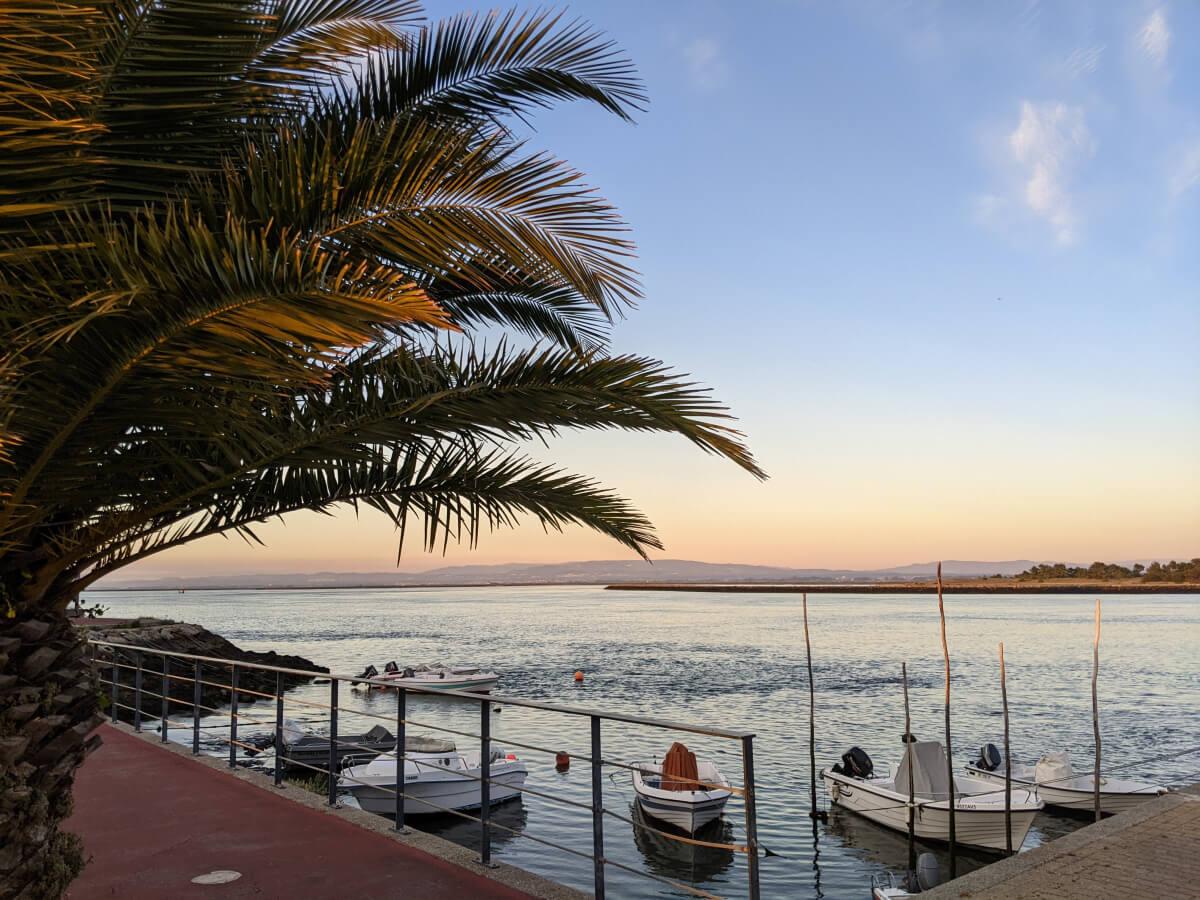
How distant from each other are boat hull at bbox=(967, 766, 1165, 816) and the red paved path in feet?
45.8

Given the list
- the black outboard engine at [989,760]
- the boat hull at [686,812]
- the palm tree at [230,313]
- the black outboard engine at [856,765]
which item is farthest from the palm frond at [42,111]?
the black outboard engine at [989,760]

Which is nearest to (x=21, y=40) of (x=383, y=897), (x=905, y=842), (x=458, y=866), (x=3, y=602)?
(x=3, y=602)

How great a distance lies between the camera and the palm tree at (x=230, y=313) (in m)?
2.69

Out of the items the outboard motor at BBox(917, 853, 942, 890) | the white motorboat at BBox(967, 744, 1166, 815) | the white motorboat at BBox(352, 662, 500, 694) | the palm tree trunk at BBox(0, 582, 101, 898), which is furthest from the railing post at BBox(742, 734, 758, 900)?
the white motorboat at BBox(352, 662, 500, 694)

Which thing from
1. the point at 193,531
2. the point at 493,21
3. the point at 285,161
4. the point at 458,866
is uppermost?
the point at 493,21

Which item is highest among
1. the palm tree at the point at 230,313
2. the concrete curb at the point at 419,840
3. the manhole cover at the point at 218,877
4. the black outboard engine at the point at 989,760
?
the palm tree at the point at 230,313

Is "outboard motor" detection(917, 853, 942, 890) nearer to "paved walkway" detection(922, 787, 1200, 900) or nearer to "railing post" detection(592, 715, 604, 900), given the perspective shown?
"paved walkway" detection(922, 787, 1200, 900)

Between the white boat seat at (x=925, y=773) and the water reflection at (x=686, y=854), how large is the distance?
10.7 feet

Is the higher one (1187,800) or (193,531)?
(193,531)

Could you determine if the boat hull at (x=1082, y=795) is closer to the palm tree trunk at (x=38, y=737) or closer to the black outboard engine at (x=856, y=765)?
the black outboard engine at (x=856, y=765)

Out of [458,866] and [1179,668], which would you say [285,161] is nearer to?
[458,866]

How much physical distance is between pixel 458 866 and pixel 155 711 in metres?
24.5

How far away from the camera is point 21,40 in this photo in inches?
104

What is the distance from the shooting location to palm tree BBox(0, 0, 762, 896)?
8.82 feet
